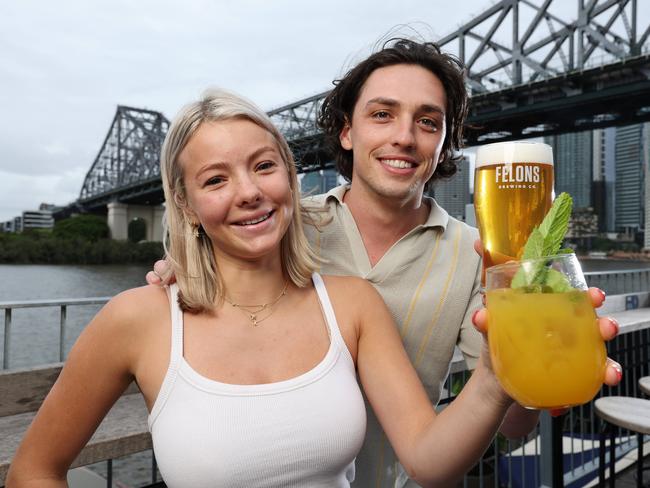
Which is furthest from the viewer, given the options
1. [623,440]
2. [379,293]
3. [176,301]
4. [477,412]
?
[623,440]

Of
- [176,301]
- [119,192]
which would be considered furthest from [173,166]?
[119,192]

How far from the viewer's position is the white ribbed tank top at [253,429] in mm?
1050

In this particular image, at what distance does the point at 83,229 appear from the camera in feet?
94.1

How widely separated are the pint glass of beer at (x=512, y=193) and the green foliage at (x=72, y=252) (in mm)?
19439

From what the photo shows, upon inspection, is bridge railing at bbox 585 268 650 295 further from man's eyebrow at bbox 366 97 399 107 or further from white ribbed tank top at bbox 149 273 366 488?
white ribbed tank top at bbox 149 273 366 488

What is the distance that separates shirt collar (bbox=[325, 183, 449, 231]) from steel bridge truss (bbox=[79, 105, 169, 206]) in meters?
38.6

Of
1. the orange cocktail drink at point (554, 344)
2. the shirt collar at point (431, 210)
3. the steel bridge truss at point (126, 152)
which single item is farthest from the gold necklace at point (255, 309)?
the steel bridge truss at point (126, 152)

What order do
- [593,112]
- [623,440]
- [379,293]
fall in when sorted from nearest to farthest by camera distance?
[379,293] < [623,440] < [593,112]

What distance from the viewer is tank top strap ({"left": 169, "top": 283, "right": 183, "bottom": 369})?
3.60 feet

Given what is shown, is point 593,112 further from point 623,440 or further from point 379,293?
point 379,293

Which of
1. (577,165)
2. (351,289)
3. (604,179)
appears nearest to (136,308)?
(351,289)

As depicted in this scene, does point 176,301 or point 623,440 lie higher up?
point 176,301

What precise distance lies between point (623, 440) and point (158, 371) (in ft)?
11.9

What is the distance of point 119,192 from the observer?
2928cm
